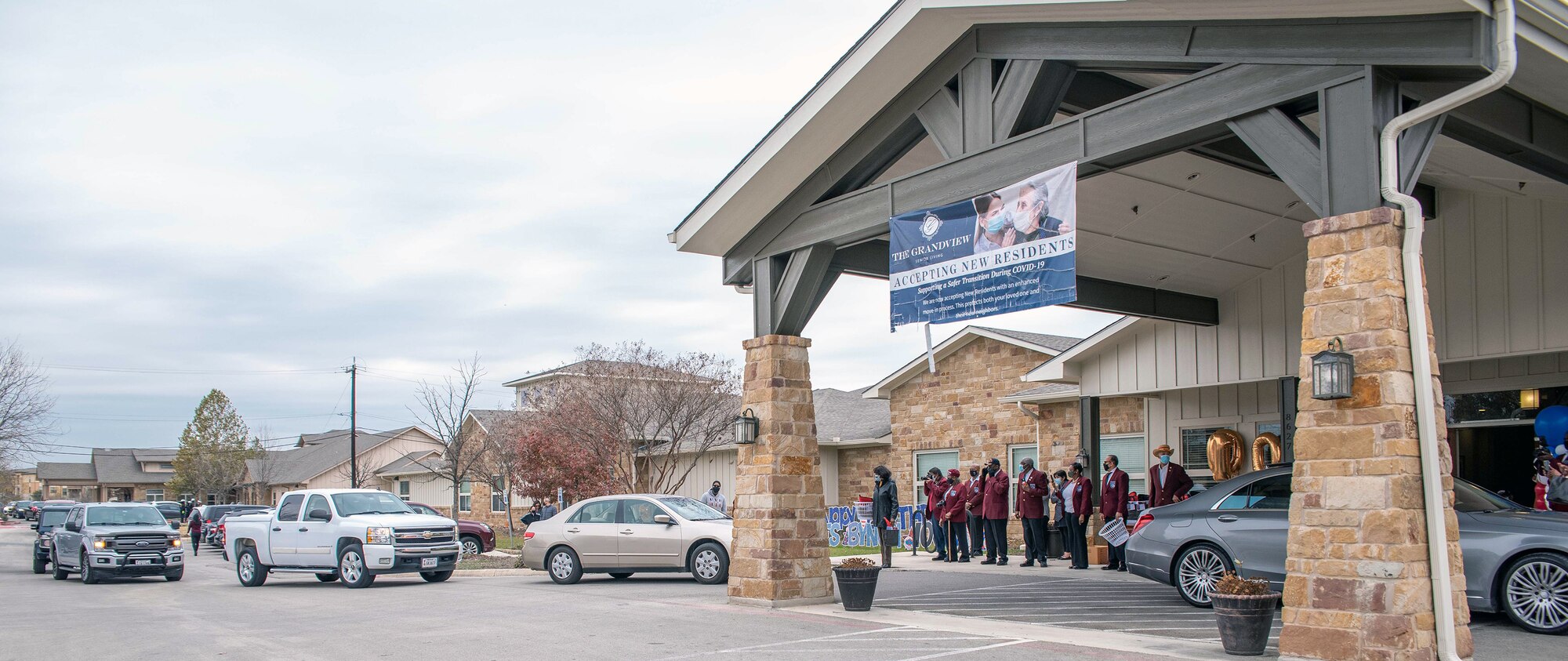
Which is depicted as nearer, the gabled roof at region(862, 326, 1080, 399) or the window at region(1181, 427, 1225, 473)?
the window at region(1181, 427, 1225, 473)

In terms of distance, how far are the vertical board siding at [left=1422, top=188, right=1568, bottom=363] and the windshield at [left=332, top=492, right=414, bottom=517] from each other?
53.4ft

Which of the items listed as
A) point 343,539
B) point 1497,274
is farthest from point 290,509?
point 1497,274

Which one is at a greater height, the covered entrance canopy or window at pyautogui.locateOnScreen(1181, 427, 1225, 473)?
the covered entrance canopy

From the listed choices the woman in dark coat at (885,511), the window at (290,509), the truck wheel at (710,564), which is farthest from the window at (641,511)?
the window at (290,509)

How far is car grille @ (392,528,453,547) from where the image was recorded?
1875cm

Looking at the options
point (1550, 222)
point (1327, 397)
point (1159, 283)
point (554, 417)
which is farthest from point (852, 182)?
point (554, 417)

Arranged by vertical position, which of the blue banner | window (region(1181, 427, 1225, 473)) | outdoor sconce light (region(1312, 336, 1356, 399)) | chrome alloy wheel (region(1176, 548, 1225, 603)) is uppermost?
the blue banner

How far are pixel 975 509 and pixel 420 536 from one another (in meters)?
9.39

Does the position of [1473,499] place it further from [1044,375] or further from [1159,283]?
[1044,375]

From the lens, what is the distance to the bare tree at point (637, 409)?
30.5 m

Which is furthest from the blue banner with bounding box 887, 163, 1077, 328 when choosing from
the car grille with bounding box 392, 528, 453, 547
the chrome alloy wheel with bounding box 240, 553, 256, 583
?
the chrome alloy wheel with bounding box 240, 553, 256, 583

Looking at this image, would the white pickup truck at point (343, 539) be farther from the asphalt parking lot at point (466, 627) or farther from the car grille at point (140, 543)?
the car grille at point (140, 543)

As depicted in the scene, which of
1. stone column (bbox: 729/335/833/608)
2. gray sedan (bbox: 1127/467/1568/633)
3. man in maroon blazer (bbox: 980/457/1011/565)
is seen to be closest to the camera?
gray sedan (bbox: 1127/467/1568/633)

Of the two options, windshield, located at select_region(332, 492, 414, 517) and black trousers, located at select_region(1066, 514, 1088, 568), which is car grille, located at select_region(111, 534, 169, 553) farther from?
black trousers, located at select_region(1066, 514, 1088, 568)
